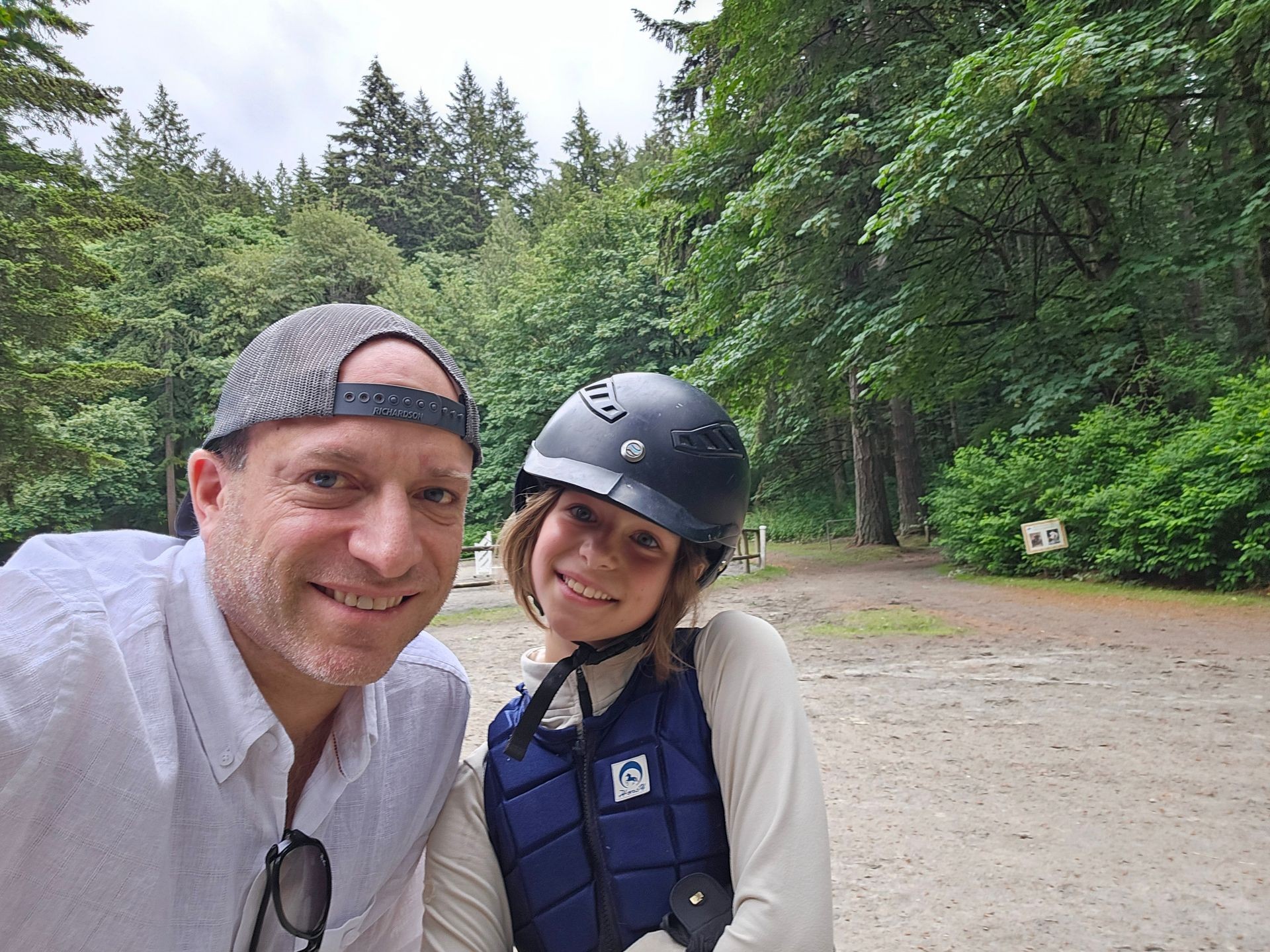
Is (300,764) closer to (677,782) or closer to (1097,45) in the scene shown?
(677,782)

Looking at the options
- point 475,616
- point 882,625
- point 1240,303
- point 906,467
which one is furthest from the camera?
point 906,467

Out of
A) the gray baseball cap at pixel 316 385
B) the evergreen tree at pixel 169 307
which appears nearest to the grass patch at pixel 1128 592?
the gray baseball cap at pixel 316 385

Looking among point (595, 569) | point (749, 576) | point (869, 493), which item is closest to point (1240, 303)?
point (869, 493)

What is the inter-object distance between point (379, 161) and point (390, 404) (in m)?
62.1

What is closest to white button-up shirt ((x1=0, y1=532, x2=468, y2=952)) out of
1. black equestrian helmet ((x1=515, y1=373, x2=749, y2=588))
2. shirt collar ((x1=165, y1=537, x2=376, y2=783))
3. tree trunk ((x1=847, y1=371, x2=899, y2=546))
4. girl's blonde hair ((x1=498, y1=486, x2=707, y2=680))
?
shirt collar ((x1=165, y1=537, x2=376, y2=783))

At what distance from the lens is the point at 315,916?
1.40m

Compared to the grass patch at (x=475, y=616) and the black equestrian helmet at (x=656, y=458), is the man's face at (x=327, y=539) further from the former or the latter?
the grass patch at (x=475, y=616)

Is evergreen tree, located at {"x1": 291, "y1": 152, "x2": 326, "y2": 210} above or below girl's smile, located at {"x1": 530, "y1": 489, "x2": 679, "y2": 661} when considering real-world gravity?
above

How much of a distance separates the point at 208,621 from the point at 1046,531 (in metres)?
12.0

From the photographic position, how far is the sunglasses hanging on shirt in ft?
4.23

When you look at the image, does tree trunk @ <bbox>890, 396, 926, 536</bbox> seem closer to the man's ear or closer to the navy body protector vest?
the navy body protector vest

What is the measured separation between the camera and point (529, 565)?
80.0 inches

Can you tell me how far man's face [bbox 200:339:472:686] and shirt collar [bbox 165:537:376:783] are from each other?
1.6 inches

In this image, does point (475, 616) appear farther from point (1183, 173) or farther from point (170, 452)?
point (170, 452)
